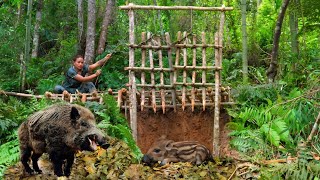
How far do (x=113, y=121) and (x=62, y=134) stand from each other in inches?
138

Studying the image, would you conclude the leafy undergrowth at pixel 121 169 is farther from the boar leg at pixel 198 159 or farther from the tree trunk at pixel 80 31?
the tree trunk at pixel 80 31

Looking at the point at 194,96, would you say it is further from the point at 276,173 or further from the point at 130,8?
the point at 276,173

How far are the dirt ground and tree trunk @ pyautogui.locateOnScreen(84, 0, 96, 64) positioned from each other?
14.1 ft

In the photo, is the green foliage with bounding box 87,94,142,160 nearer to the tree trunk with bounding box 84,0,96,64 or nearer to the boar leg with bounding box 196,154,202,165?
the boar leg with bounding box 196,154,202,165

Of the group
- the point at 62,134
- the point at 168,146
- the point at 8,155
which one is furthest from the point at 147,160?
the point at 62,134

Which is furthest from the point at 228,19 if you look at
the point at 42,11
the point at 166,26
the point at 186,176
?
the point at 186,176

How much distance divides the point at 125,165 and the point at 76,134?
151 cm

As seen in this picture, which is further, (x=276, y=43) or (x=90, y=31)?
(x=90, y=31)

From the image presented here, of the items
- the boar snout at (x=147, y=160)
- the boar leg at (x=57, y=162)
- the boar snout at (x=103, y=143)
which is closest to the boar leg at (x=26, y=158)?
the boar leg at (x=57, y=162)

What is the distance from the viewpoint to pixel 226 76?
13508 millimetres

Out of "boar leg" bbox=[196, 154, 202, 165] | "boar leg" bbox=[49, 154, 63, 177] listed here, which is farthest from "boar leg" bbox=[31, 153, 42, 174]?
"boar leg" bbox=[196, 154, 202, 165]

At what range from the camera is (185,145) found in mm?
7324

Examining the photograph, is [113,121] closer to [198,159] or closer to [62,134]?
[198,159]

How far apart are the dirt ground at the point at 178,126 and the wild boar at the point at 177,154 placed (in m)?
2.24
